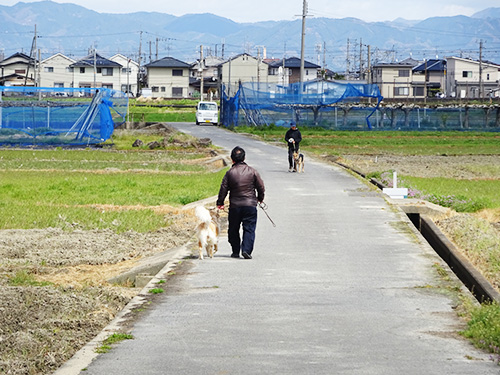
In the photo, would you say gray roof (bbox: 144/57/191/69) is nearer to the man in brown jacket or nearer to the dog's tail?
the man in brown jacket

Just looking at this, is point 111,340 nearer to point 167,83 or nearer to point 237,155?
point 237,155

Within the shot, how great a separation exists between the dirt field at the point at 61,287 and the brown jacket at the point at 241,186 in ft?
6.19

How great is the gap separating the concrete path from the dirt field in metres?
0.65

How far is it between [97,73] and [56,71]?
25.9ft

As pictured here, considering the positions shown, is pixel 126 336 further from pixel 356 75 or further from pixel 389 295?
pixel 356 75

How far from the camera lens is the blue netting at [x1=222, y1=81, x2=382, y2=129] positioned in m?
56.9

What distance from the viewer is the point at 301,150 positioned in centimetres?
3978

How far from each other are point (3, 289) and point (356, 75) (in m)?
155

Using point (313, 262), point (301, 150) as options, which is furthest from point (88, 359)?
point (301, 150)

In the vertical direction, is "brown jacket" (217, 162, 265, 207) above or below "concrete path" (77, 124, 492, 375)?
above

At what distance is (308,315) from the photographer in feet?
27.6

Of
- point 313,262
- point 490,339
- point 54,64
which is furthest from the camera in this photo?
point 54,64

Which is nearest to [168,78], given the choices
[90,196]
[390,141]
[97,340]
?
[390,141]

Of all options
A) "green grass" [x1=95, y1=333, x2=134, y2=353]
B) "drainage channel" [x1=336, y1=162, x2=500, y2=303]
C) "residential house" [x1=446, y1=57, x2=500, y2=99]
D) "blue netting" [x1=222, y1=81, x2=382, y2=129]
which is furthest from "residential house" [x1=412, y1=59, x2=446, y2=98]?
"green grass" [x1=95, y1=333, x2=134, y2=353]
